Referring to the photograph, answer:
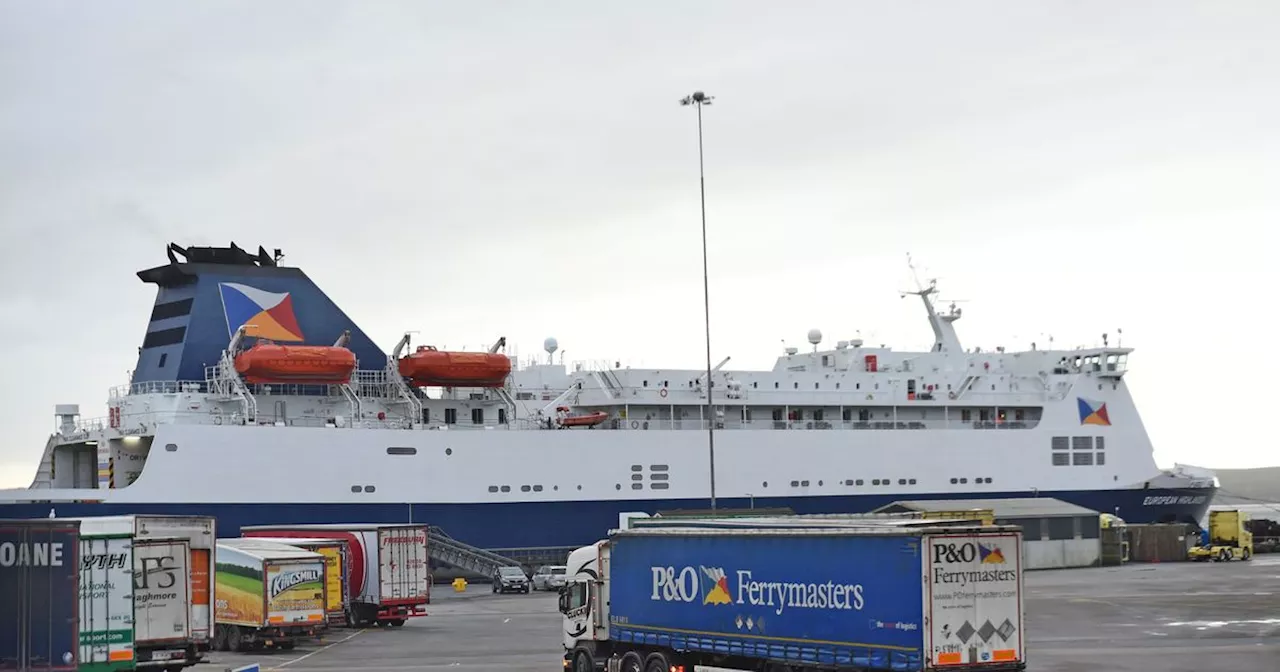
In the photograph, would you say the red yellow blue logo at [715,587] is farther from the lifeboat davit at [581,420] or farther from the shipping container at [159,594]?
the lifeboat davit at [581,420]

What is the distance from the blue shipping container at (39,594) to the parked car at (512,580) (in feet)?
91.2

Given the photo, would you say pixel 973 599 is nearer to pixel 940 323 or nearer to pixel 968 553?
pixel 968 553

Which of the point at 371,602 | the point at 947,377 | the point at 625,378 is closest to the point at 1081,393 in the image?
the point at 947,377

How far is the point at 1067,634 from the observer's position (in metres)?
28.0

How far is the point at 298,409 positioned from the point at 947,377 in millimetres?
25610

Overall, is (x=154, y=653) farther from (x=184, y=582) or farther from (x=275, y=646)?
(x=275, y=646)

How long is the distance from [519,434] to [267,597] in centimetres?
2019

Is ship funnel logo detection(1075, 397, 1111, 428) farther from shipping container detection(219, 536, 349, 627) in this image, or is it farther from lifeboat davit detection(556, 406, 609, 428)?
shipping container detection(219, 536, 349, 627)

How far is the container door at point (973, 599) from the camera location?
17.0m

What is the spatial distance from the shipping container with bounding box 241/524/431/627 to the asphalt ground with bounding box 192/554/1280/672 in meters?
0.56

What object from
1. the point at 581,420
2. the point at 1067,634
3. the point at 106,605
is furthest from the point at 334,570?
the point at 581,420

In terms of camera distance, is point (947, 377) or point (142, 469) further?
point (947, 377)

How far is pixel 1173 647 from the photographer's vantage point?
2534 centimetres

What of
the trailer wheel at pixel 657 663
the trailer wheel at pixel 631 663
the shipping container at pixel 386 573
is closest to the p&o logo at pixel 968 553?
the trailer wheel at pixel 657 663
